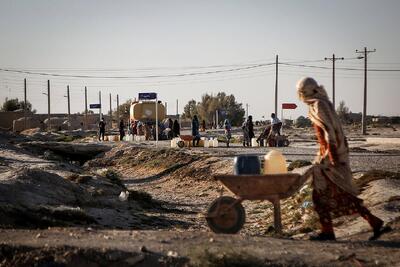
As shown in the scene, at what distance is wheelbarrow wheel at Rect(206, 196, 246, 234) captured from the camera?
27.1ft

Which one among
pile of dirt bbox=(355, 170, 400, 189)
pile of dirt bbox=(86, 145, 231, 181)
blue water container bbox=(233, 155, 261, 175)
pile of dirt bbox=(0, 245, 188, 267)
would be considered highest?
blue water container bbox=(233, 155, 261, 175)

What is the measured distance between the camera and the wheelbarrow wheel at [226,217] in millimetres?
8273

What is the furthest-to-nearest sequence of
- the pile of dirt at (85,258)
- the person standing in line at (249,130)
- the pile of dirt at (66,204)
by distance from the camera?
the person standing in line at (249,130)
the pile of dirt at (66,204)
the pile of dirt at (85,258)

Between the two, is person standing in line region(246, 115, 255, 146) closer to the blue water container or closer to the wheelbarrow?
the blue water container

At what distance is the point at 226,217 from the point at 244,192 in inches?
19.1

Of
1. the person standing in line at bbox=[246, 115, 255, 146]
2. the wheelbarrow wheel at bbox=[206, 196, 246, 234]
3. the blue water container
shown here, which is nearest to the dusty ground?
the wheelbarrow wheel at bbox=[206, 196, 246, 234]

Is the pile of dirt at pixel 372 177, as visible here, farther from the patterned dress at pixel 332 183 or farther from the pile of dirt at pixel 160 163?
the pile of dirt at pixel 160 163

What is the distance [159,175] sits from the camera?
79.0 ft

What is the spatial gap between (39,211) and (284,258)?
5.40 meters

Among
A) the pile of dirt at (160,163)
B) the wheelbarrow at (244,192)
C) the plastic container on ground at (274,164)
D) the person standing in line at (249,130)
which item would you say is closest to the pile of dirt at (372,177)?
the plastic container on ground at (274,164)

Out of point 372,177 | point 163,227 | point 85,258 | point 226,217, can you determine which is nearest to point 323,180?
point 226,217

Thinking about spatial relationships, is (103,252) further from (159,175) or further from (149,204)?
(159,175)

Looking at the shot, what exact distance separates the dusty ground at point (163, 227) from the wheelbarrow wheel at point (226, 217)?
211mm

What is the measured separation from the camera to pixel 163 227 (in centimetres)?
1228
